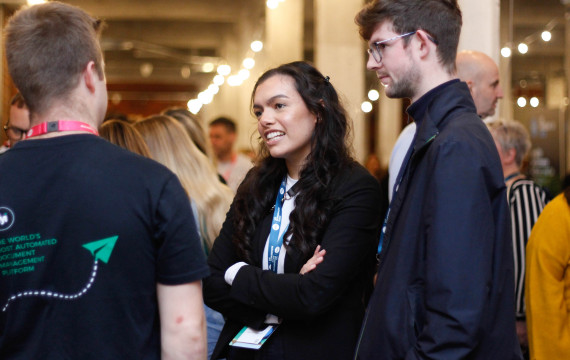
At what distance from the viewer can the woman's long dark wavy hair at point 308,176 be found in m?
2.16

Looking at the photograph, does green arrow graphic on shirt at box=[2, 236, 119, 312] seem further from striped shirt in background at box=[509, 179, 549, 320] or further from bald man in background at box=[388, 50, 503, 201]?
striped shirt in background at box=[509, 179, 549, 320]

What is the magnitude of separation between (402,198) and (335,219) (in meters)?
0.43

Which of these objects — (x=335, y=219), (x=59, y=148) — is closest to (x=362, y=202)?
(x=335, y=219)

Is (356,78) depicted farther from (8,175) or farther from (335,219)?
(8,175)

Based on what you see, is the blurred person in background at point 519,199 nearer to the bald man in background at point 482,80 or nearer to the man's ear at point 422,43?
the bald man in background at point 482,80

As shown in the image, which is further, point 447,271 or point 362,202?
point 362,202

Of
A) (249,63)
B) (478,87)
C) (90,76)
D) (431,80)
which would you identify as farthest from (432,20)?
(249,63)

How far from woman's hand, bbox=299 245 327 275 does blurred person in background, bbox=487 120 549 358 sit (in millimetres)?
1659

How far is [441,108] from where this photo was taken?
1755 millimetres

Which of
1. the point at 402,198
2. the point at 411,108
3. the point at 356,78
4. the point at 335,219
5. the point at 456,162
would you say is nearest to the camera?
the point at 456,162

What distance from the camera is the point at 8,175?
4.76 ft

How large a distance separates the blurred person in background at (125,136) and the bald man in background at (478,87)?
1435 mm

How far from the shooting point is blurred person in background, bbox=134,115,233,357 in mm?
3119

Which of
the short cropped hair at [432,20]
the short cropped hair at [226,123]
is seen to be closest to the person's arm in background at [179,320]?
the short cropped hair at [432,20]
